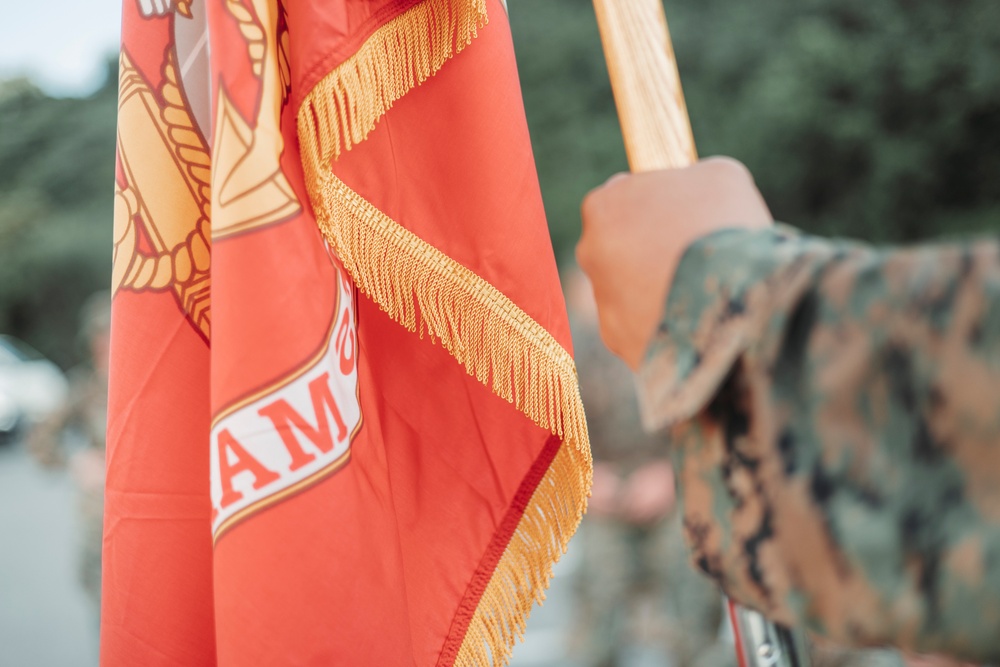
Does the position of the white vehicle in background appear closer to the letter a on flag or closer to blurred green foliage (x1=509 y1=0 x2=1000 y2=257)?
blurred green foliage (x1=509 y1=0 x2=1000 y2=257)

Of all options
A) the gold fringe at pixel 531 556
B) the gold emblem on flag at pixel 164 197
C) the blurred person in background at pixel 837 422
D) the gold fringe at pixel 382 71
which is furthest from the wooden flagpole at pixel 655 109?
the gold emblem on flag at pixel 164 197

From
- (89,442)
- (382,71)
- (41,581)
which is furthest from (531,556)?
(41,581)

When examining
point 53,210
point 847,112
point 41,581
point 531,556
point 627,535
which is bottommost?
point 41,581

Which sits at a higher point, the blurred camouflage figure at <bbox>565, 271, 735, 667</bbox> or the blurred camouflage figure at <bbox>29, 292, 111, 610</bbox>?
the blurred camouflage figure at <bbox>29, 292, 111, 610</bbox>

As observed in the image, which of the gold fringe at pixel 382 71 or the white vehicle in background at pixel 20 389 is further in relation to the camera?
the white vehicle in background at pixel 20 389

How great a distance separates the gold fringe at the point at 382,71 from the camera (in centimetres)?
86

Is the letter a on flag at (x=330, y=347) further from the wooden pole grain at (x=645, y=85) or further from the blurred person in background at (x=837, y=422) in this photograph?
the blurred person in background at (x=837, y=422)

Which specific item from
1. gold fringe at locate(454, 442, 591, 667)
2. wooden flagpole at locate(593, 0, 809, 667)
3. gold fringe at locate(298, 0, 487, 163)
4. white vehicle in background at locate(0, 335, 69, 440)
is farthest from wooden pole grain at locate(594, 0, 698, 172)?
white vehicle in background at locate(0, 335, 69, 440)

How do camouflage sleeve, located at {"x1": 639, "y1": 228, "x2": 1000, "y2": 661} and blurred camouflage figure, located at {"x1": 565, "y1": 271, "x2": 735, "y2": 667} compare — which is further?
blurred camouflage figure, located at {"x1": 565, "y1": 271, "x2": 735, "y2": 667}

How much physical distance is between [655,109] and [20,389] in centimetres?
1212

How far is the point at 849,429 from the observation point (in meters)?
0.48

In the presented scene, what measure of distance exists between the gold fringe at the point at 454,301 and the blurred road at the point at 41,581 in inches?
121

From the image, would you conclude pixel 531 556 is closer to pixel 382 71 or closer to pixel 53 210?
pixel 382 71

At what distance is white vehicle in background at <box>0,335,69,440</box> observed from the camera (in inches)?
430
